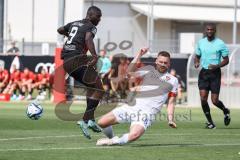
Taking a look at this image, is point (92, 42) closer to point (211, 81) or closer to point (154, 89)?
point (154, 89)

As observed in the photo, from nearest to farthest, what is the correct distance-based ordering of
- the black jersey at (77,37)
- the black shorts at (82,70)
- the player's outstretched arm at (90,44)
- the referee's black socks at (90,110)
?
the player's outstretched arm at (90,44), the referee's black socks at (90,110), the black jersey at (77,37), the black shorts at (82,70)

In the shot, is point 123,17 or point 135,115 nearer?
point 135,115

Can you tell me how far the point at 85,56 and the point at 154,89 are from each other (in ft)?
8.15

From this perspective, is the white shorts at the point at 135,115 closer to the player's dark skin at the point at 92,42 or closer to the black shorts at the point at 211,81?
the player's dark skin at the point at 92,42

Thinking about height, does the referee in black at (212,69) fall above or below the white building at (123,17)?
below

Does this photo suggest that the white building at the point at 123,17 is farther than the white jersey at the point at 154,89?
Yes

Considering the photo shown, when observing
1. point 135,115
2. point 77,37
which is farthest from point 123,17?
point 135,115

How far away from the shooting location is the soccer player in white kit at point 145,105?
1336 centimetres

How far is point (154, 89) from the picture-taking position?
45.0ft

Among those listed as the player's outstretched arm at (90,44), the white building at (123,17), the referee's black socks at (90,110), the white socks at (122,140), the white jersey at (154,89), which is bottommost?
the white socks at (122,140)

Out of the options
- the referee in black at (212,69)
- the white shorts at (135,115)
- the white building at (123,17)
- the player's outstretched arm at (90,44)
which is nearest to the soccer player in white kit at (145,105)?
the white shorts at (135,115)

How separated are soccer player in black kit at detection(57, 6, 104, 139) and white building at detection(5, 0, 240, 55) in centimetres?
3793

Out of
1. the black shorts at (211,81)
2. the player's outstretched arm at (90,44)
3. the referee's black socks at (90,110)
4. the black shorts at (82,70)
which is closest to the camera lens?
the player's outstretched arm at (90,44)

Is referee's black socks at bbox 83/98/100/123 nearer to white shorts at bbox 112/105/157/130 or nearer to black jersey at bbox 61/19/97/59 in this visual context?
black jersey at bbox 61/19/97/59
